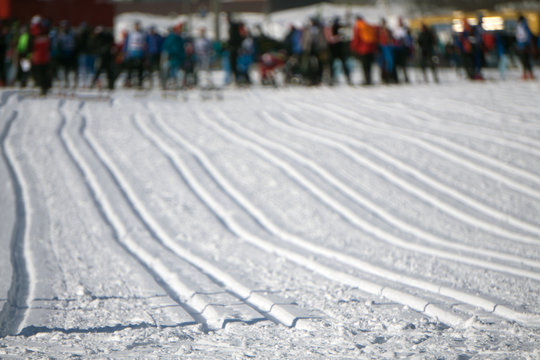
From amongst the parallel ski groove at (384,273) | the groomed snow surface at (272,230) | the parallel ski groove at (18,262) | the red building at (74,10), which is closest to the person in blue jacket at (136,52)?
the groomed snow surface at (272,230)

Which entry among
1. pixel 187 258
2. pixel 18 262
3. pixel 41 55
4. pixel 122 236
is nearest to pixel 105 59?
pixel 41 55

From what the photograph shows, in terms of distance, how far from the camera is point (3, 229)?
565 cm

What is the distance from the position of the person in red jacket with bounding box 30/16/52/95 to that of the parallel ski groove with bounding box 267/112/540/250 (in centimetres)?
436

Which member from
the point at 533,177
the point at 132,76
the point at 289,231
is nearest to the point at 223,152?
the point at 289,231

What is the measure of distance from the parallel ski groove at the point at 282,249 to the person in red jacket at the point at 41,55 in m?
4.20

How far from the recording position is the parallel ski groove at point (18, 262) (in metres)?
3.56

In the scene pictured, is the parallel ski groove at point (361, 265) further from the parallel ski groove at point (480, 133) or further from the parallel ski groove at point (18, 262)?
the parallel ski groove at point (480, 133)

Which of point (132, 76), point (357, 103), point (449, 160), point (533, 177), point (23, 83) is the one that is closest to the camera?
point (533, 177)

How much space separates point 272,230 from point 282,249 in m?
0.57

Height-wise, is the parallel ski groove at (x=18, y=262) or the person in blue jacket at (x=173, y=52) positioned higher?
the person in blue jacket at (x=173, y=52)

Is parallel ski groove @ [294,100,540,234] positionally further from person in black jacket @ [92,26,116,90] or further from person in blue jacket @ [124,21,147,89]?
person in black jacket @ [92,26,116,90]

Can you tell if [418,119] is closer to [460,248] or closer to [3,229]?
[460,248]

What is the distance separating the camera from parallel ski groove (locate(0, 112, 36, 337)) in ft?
11.7

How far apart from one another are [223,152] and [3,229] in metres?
2.97
